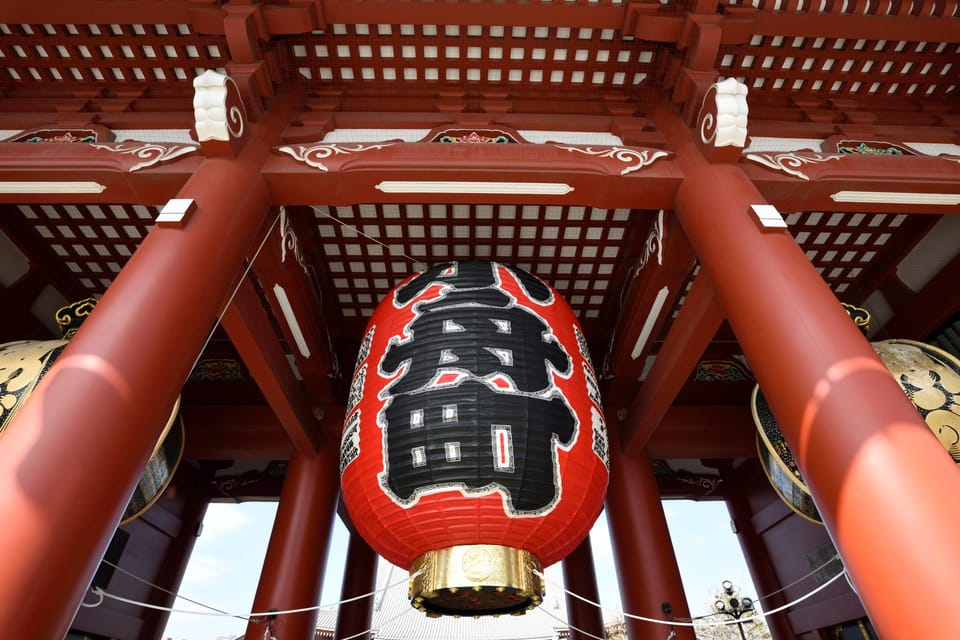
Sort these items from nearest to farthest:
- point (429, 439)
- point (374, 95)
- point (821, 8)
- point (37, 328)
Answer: point (429, 439) < point (821, 8) < point (374, 95) < point (37, 328)

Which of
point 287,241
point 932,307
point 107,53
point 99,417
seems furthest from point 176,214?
point 932,307

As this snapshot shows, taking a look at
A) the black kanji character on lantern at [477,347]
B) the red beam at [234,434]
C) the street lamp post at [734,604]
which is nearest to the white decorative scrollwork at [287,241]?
the black kanji character on lantern at [477,347]

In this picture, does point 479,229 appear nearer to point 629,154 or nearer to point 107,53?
point 629,154

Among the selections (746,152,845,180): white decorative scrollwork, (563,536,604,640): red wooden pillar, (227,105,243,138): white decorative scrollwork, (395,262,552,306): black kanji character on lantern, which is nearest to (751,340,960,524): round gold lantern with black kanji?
(746,152,845,180): white decorative scrollwork

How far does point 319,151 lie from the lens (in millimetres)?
4070

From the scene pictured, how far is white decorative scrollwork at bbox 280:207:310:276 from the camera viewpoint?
15.0 feet

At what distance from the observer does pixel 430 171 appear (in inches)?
159

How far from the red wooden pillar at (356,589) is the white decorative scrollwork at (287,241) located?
457cm

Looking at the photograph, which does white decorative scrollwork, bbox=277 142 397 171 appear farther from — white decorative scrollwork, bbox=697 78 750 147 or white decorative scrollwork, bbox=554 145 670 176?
white decorative scrollwork, bbox=697 78 750 147

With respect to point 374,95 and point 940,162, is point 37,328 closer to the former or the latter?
point 374,95

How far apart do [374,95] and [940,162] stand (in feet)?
15.2

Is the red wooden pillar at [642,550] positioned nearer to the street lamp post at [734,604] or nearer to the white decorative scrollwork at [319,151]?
the street lamp post at [734,604]

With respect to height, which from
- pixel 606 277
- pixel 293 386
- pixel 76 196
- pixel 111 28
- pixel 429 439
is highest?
pixel 111 28

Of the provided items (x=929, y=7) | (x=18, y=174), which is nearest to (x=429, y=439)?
(x=18, y=174)
